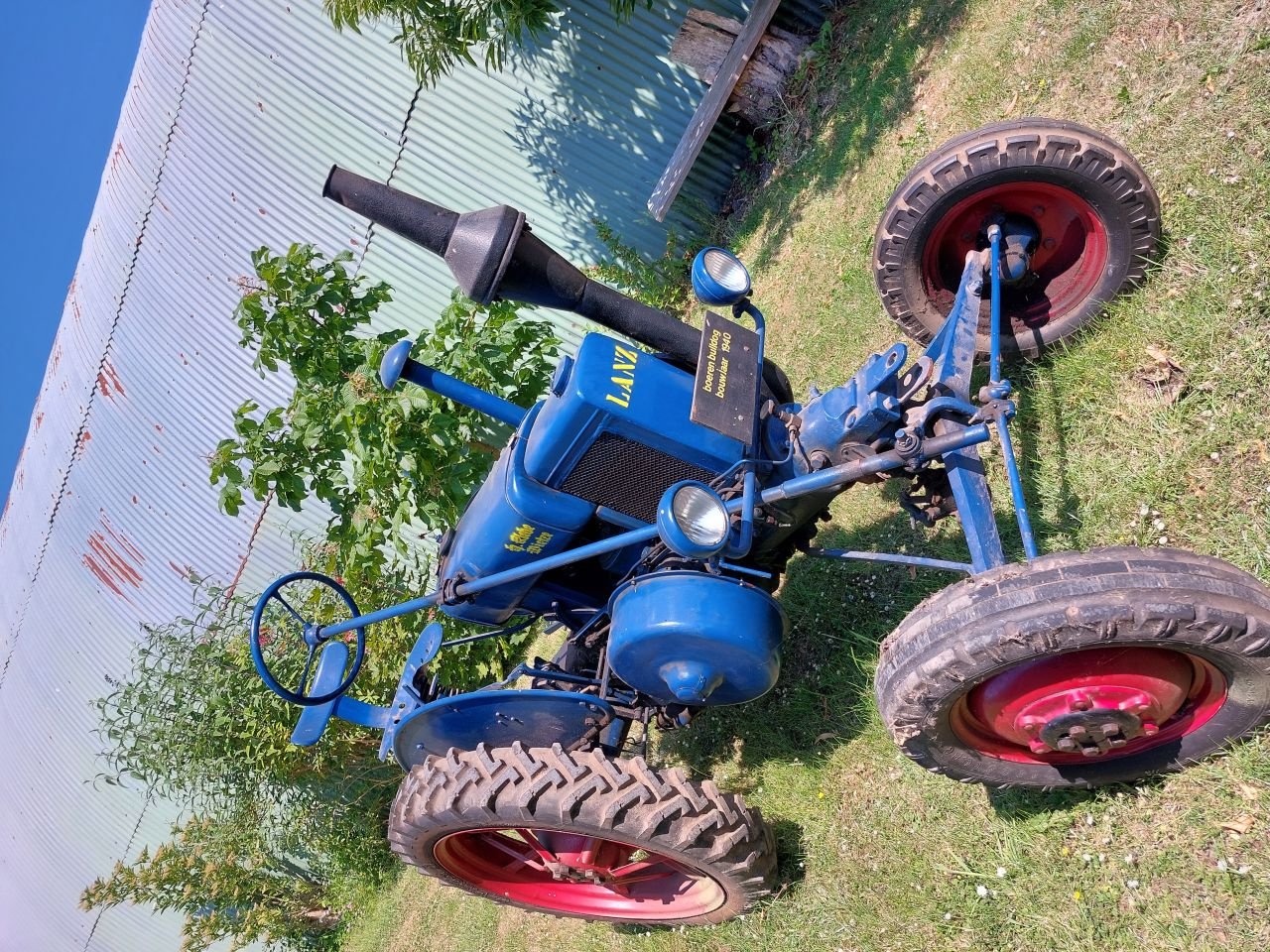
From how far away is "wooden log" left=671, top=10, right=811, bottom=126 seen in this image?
20.9ft

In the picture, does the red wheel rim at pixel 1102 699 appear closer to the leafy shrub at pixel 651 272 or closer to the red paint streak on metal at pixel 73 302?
the leafy shrub at pixel 651 272

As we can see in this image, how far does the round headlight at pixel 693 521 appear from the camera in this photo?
2.64 meters

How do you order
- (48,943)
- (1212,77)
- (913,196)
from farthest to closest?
(48,943) < (1212,77) < (913,196)

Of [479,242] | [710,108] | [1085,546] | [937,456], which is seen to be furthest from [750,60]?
[937,456]

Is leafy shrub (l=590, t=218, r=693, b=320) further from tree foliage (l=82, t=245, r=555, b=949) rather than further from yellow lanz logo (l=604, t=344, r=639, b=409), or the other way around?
yellow lanz logo (l=604, t=344, r=639, b=409)

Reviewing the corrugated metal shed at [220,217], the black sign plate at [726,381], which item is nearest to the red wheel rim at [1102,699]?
the black sign plate at [726,381]

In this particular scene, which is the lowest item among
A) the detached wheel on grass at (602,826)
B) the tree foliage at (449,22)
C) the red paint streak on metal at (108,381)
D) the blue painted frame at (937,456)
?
the detached wheel on grass at (602,826)

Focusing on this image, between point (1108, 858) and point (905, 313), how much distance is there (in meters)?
1.93

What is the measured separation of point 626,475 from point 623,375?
1.04 feet

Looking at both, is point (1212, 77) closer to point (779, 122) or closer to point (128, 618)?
point (779, 122)

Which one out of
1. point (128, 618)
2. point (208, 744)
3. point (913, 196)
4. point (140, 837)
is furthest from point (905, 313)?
point (140, 837)

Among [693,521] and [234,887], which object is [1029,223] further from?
[234,887]

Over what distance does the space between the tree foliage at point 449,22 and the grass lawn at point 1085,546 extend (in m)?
2.51

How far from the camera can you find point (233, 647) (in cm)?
678
